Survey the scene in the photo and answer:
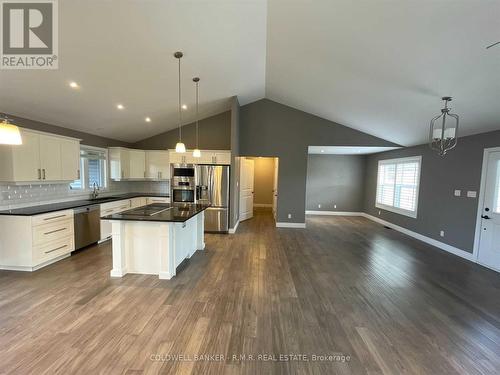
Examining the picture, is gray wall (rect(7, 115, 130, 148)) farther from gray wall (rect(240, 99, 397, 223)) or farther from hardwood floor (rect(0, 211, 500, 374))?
gray wall (rect(240, 99, 397, 223))

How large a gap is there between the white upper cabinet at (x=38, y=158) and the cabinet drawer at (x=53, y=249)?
1081 millimetres

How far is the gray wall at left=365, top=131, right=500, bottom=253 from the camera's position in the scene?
421 centimetres

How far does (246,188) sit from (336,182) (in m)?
3.74

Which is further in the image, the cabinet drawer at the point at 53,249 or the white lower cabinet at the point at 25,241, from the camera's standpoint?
the cabinet drawer at the point at 53,249

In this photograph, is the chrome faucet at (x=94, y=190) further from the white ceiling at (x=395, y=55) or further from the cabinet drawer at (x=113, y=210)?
the white ceiling at (x=395, y=55)

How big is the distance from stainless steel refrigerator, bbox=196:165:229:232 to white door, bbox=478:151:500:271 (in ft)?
17.0

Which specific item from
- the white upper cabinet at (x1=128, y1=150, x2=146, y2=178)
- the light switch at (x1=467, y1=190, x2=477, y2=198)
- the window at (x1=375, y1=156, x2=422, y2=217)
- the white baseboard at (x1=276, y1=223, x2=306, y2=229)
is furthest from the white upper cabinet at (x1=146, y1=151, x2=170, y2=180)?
the light switch at (x1=467, y1=190, x2=477, y2=198)

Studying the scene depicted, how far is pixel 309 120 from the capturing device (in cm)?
655

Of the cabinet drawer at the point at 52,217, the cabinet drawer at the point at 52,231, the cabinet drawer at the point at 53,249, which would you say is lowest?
the cabinet drawer at the point at 53,249

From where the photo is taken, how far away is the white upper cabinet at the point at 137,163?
607 cm

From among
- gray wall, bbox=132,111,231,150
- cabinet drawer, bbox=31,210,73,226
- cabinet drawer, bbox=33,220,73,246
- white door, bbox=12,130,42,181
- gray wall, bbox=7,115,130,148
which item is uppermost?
gray wall, bbox=132,111,231,150

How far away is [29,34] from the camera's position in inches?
98.7

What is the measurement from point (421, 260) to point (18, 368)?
18.6 ft

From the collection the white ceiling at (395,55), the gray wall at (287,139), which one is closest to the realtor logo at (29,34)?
the white ceiling at (395,55)
